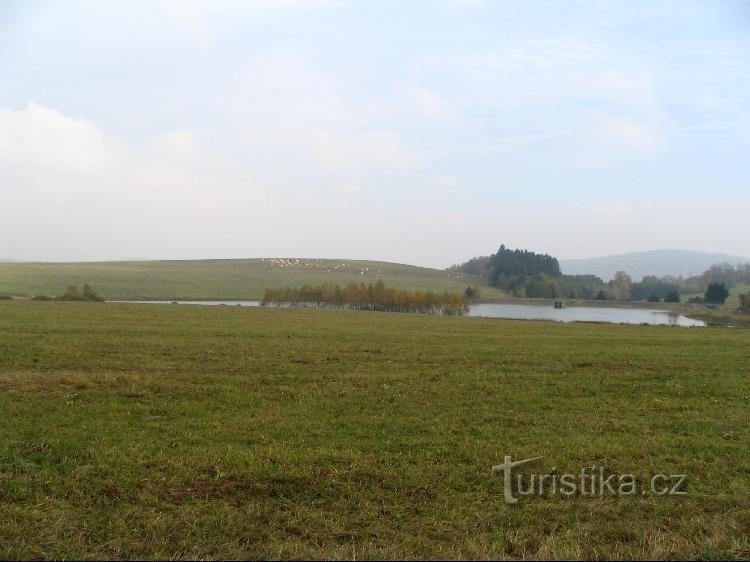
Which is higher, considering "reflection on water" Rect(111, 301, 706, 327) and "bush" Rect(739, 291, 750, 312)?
"bush" Rect(739, 291, 750, 312)

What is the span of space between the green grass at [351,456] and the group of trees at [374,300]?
74.8 m

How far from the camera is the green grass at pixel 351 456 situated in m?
6.06

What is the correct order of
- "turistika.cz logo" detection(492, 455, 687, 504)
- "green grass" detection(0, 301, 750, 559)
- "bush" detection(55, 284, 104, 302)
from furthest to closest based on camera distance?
"bush" detection(55, 284, 104, 302) < "turistika.cz logo" detection(492, 455, 687, 504) < "green grass" detection(0, 301, 750, 559)

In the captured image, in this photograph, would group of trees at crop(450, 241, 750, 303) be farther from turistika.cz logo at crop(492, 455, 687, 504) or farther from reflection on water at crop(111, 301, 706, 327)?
turistika.cz logo at crop(492, 455, 687, 504)

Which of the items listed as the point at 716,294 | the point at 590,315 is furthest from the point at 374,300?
the point at 716,294

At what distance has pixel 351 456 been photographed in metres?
8.77

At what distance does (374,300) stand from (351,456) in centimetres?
8574

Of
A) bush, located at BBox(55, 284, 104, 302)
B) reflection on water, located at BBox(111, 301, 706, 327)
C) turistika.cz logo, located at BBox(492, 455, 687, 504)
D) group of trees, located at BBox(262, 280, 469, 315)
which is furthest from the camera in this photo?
group of trees, located at BBox(262, 280, 469, 315)

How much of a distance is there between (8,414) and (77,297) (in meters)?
72.0

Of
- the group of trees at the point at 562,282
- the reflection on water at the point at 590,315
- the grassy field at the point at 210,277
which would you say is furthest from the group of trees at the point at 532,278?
the reflection on water at the point at 590,315

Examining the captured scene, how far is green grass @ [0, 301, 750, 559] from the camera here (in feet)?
19.9

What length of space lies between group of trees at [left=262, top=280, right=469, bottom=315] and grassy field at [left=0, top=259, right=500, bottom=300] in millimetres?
26260

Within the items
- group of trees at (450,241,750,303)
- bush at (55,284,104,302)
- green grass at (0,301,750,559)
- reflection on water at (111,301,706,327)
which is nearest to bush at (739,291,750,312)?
reflection on water at (111,301,706,327)

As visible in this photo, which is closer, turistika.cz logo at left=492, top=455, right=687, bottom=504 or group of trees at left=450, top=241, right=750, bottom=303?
turistika.cz logo at left=492, top=455, right=687, bottom=504
